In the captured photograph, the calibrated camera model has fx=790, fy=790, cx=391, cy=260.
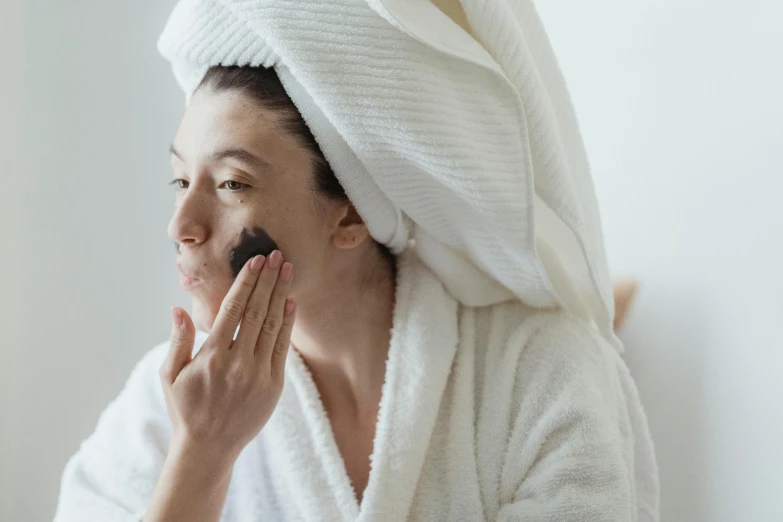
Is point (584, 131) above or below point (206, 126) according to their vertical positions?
below

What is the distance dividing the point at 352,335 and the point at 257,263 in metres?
0.22

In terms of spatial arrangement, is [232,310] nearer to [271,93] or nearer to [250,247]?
[250,247]

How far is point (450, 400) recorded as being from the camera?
1047 millimetres

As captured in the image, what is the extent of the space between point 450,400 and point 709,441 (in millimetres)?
425

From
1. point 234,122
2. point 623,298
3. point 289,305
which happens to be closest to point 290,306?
point 289,305

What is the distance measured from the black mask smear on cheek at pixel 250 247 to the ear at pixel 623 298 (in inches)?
24.3

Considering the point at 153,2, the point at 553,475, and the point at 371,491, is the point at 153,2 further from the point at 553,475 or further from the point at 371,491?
the point at 553,475

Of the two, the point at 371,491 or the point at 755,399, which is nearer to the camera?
the point at 371,491

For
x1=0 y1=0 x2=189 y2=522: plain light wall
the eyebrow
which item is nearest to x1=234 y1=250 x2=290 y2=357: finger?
the eyebrow

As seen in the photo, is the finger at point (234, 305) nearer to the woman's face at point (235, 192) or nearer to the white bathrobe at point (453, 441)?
the woman's face at point (235, 192)

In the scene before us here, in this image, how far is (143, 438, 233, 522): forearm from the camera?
0.92 m

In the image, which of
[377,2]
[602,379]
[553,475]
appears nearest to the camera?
[377,2]

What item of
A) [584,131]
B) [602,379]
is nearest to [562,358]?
[602,379]

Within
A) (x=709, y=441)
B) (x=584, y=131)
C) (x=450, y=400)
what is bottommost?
(x=709, y=441)
